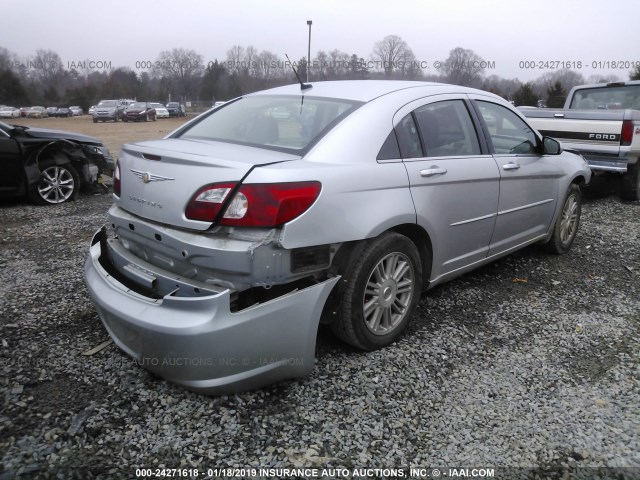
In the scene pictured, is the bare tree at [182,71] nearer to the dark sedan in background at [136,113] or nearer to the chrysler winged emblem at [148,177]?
the dark sedan in background at [136,113]

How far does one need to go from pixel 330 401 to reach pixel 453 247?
1416 mm

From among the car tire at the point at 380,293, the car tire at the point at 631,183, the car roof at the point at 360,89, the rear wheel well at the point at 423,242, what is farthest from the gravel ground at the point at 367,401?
the car tire at the point at 631,183

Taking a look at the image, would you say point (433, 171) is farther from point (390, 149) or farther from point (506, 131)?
point (506, 131)

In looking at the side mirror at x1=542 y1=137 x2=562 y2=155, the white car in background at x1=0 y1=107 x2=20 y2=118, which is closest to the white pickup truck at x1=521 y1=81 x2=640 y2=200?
the side mirror at x1=542 y1=137 x2=562 y2=155

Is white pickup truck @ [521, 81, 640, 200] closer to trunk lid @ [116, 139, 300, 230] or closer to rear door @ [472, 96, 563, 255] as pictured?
rear door @ [472, 96, 563, 255]

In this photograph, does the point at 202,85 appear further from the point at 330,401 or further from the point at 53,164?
the point at 330,401

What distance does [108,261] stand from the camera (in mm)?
2926

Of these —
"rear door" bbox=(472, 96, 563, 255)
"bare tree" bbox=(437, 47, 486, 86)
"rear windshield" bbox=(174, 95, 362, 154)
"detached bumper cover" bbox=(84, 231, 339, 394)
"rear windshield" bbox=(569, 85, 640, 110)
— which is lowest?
"detached bumper cover" bbox=(84, 231, 339, 394)

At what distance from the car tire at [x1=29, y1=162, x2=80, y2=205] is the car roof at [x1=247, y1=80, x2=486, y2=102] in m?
4.80

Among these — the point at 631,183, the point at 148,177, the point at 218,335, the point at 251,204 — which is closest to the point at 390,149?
the point at 251,204

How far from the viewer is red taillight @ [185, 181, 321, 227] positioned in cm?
231

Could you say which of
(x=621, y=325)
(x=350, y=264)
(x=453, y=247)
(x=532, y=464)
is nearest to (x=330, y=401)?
(x=350, y=264)

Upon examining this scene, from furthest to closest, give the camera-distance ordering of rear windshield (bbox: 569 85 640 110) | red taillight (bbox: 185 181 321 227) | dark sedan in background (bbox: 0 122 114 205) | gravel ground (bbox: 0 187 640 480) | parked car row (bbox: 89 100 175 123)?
1. parked car row (bbox: 89 100 175 123)
2. rear windshield (bbox: 569 85 640 110)
3. dark sedan in background (bbox: 0 122 114 205)
4. red taillight (bbox: 185 181 321 227)
5. gravel ground (bbox: 0 187 640 480)

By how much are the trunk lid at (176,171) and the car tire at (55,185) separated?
16.5 ft
